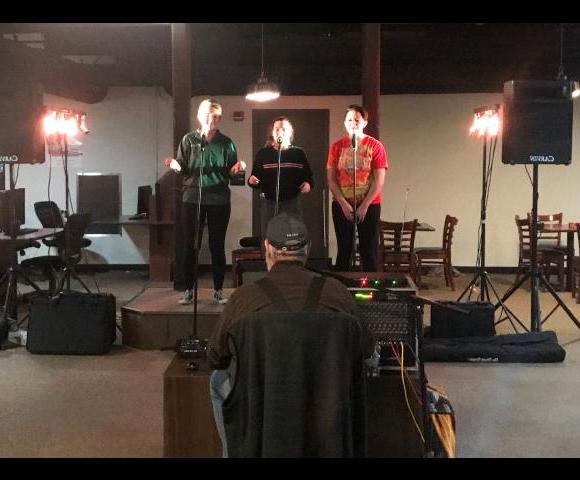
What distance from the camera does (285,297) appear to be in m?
2.78

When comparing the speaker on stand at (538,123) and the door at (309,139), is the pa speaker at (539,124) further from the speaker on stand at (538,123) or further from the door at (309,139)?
the door at (309,139)

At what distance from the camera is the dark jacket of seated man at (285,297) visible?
2.78 meters

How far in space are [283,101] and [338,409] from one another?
7.63 metres

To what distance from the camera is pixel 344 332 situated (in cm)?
273

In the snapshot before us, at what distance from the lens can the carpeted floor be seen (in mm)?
3975

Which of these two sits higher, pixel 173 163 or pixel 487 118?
pixel 487 118

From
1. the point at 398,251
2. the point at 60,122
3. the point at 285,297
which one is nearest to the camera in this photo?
the point at 285,297

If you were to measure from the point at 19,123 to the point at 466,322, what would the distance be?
12.2 ft

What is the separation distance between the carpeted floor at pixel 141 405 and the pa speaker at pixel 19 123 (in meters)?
1.51

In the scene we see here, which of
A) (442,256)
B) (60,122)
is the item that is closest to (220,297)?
(60,122)

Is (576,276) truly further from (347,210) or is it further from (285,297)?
(285,297)
